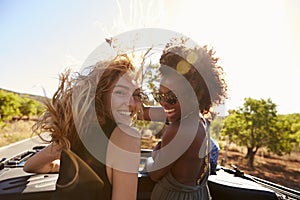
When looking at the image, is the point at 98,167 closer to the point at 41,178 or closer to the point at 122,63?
the point at 122,63

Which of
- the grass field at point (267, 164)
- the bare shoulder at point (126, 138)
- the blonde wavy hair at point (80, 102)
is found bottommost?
the grass field at point (267, 164)

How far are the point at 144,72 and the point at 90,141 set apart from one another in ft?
1.61

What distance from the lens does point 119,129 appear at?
104 cm

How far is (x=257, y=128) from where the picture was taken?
1337 centimetres

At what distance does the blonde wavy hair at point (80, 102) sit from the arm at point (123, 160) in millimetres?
137

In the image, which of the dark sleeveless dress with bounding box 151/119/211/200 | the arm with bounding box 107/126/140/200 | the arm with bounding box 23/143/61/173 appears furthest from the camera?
the dark sleeveless dress with bounding box 151/119/211/200

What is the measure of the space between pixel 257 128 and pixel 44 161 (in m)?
13.6

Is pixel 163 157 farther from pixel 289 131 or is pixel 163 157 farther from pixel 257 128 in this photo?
pixel 289 131

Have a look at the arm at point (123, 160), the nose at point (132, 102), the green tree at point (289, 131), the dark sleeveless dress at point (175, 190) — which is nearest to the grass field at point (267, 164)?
the green tree at point (289, 131)

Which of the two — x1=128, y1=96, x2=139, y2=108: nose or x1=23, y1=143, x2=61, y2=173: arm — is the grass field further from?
x1=128, y1=96, x2=139, y2=108: nose

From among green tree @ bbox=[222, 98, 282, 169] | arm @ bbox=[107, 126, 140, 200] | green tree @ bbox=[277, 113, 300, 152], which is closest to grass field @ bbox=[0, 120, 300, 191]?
green tree @ bbox=[222, 98, 282, 169]

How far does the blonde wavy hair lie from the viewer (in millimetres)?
1115

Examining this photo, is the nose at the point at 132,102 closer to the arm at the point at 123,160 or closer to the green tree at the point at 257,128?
the arm at the point at 123,160

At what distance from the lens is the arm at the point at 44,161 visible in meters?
1.37
